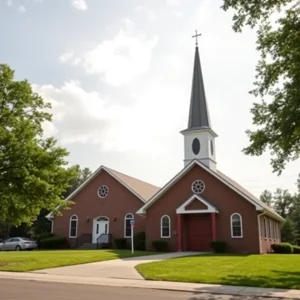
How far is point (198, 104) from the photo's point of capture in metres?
38.6

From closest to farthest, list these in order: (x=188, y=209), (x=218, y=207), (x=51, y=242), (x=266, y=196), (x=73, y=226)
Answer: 1. (x=188, y=209)
2. (x=218, y=207)
3. (x=51, y=242)
4. (x=73, y=226)
5. (x=266, y=196)

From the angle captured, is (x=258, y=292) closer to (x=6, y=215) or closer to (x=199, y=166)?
(x=6, y=215)

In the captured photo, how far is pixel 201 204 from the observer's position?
3000 centimetres

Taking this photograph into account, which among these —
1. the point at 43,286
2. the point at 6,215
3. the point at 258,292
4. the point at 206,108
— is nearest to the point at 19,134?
the point at 6,215

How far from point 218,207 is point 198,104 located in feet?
39.2

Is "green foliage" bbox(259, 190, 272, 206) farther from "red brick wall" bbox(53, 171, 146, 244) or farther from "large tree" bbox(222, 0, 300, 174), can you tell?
"large tree" bbox(222, 0, 300, 174)

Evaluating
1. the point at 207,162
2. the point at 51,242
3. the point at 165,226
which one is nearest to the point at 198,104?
the point at 207,162

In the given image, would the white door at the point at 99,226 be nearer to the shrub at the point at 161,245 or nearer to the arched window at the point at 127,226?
the arched window at the point at 127,226

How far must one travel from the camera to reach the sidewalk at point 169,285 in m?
10.6

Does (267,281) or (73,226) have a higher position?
(73,226)

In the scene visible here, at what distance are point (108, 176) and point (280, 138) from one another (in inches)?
957

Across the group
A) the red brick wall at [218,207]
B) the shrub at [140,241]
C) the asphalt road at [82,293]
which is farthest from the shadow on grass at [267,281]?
the shrub at [140,241]

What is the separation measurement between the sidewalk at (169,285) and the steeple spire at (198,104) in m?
25.1

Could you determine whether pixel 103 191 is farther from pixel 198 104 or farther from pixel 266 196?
pixel 266 196
